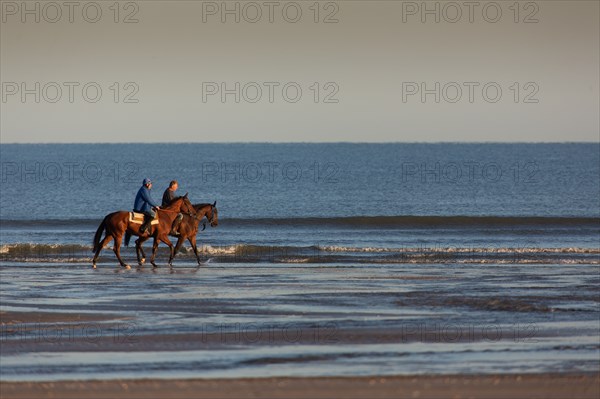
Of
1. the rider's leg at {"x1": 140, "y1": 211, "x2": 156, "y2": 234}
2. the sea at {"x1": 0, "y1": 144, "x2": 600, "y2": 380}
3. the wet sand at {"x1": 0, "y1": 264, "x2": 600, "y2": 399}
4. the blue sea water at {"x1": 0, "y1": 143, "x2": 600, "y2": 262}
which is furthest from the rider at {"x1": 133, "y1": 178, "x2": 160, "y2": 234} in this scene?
the blue sea water at {"x1": 0, "y1": 143, "x2": 600, "y2": 262}

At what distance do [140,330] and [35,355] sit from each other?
202cm

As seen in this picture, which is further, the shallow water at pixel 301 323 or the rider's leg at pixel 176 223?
the rider's leg at pixel 176 223

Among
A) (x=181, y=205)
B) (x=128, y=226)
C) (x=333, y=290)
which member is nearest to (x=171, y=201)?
(x=181, y=205)

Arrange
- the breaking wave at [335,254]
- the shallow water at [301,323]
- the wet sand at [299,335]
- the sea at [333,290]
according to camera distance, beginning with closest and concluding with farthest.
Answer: the wet sand at [299,335]
the shallow water at [301,323]
the sea at [333,290]
the breaking wave at [335,254]

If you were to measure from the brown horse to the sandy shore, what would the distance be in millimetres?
12091

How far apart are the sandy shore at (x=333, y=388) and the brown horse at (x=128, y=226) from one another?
12.1 meters

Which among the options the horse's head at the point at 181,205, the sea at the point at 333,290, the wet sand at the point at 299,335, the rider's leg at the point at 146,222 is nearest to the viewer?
the wet sand at the point at 299,335

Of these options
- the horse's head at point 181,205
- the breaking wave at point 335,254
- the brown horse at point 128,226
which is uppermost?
the horse's head at point 181,205

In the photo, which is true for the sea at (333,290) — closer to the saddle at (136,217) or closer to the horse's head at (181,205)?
the saddle at (136,217)

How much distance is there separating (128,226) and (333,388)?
12.9 metres

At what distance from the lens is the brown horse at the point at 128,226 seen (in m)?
24.0

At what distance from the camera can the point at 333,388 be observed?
11812 mm

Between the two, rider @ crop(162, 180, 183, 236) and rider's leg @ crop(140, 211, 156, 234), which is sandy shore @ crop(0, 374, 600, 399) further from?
rider @ crop(162, 180, 183, 236)

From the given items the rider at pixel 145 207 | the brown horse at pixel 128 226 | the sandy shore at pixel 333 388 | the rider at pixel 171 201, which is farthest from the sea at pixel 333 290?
the rider at pixel 145 207
